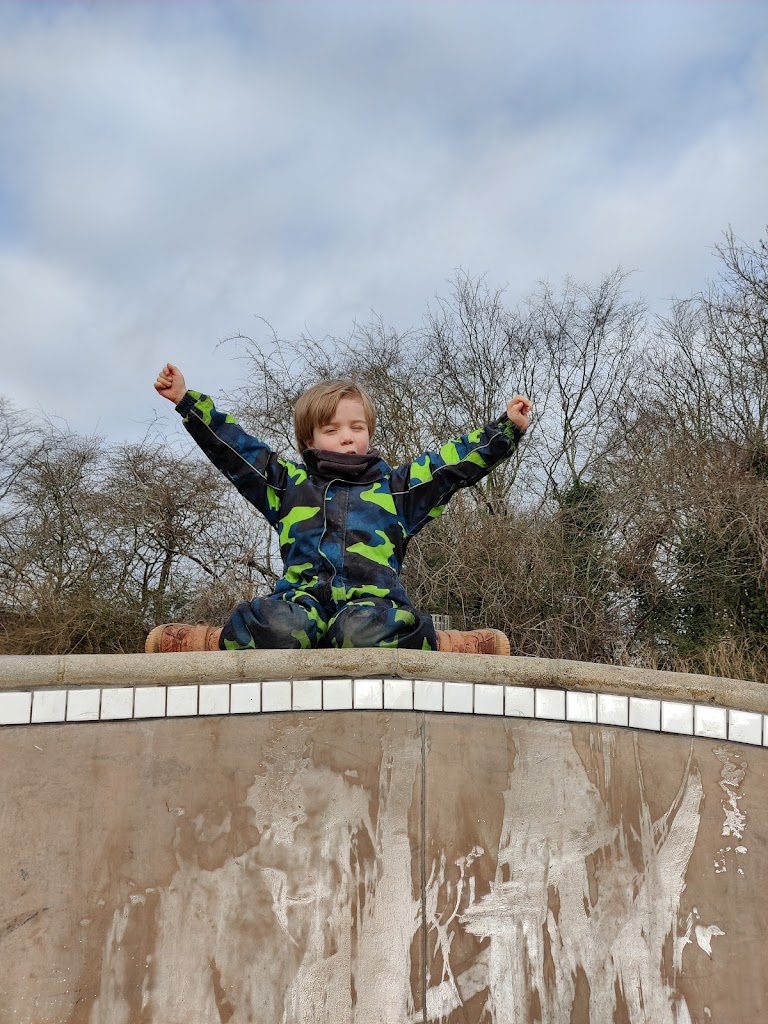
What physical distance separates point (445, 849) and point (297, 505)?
1234mm

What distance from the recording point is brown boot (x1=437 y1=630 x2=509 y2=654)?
2855mm

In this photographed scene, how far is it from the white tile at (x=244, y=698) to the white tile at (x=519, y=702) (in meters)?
0.65

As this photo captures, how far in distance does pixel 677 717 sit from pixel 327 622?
1039 mm

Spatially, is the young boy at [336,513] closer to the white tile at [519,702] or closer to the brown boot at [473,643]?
the brown boot at [473,643]

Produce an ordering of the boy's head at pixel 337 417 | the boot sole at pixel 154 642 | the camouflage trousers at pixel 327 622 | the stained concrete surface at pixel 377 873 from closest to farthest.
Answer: the stained concrete surface at pixel 377 873 → the camouflage trousers at pixel 327 622 → the boot sole at pixel 154 642 → the boy's head at pixel 337 417

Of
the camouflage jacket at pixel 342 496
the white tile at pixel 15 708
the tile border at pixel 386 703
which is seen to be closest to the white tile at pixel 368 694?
the tile border at pixel 386 703

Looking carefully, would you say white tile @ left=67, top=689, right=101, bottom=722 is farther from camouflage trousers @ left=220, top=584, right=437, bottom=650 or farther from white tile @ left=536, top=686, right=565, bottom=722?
white tile @ left=536, top=686, right=565, bottom=722

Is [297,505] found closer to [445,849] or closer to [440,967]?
[445,849]

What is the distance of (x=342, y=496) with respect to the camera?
285 centimetres

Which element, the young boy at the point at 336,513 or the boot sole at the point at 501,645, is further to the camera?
the boot sole at the point at 501,645

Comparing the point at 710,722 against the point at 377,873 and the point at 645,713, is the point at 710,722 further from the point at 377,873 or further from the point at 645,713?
the point at 377,873

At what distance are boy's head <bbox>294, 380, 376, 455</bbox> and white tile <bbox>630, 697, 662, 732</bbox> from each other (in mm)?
1290

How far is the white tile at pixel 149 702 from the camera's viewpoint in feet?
7.09

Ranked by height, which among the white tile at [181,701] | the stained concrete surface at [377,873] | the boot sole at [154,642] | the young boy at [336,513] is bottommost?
the stained concrete surface at [377,873]
